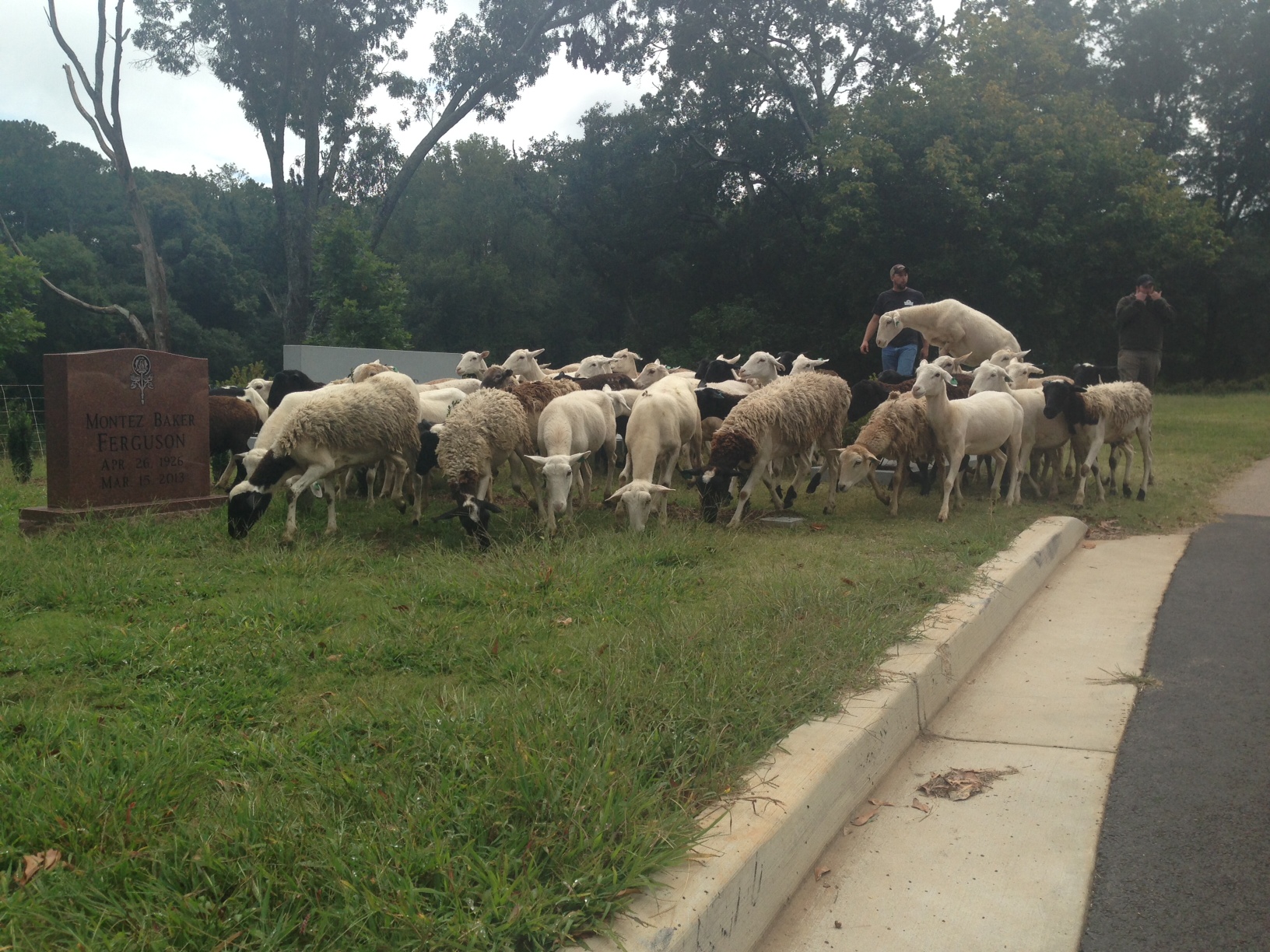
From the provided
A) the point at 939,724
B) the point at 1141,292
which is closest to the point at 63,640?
the point at 939,724

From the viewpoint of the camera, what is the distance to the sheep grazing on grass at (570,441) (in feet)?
29.7

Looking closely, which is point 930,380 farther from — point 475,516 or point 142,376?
point 142,376

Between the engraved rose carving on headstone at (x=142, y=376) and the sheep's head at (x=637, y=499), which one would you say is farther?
the engraved rose carving on headstone at (x=142, y=376)

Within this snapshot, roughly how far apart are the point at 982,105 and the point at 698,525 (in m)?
22.1

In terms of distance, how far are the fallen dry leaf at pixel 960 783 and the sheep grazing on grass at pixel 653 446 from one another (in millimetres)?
4769

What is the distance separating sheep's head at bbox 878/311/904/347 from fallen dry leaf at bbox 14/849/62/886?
12073 mm

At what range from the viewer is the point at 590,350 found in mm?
42094

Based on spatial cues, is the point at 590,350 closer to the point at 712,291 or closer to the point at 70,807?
the point at 712,291

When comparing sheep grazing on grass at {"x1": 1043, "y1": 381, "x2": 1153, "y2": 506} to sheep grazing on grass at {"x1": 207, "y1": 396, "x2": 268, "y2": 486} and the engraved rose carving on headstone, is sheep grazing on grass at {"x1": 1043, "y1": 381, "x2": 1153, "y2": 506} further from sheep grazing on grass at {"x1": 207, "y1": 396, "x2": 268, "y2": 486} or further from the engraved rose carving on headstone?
the engraved rose carving on headstone

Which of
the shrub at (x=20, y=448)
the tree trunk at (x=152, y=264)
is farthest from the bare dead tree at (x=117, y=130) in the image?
the shrub at (x=20, y=448)

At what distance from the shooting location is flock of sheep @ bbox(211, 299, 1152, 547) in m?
9.27

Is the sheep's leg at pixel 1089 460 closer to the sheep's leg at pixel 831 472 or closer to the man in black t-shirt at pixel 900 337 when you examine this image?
the sheep's leg at pixel 831 472

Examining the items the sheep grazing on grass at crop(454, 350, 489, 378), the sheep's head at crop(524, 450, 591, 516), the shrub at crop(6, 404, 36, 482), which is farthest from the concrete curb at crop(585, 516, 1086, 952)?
the shrub at crop(6, 404, 36, 482)

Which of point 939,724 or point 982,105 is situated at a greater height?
point 982,105
